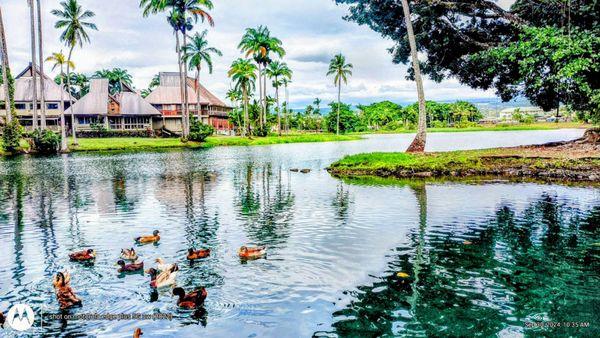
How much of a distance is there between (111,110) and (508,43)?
76112mm

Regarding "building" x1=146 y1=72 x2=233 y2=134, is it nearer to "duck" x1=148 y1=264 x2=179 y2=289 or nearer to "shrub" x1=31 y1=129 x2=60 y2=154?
"shrub" x1=31 y1=129 x2=60 y2=154

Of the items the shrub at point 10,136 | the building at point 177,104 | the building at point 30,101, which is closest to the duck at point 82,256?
the shrub at point 10,136

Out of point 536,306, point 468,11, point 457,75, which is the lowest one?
point 536,306

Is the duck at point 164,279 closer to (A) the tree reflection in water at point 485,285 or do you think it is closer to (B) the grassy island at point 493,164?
(A) the tree reflection in water at point 485,285

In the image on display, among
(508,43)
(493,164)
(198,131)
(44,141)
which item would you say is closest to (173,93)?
(198,131)

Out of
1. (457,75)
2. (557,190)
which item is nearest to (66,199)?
(557,190)

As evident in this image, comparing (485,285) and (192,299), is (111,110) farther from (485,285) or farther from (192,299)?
(485,285)

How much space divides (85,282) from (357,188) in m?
17.1

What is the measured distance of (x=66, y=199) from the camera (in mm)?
24562

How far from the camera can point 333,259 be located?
12625mm

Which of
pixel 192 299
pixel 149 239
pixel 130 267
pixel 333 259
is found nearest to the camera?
pixel 192 299

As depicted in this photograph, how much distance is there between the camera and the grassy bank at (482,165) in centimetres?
2742

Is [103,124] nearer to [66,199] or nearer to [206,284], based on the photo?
[66,199]

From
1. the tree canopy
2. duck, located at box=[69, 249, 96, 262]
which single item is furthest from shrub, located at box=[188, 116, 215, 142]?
duck, located at box=[69, 249, 96, 262]
